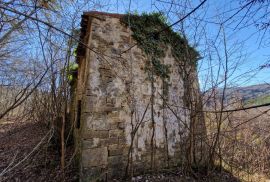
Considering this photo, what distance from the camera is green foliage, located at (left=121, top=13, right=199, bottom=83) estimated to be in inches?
189

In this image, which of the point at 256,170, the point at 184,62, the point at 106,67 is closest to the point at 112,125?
the point at 106,67

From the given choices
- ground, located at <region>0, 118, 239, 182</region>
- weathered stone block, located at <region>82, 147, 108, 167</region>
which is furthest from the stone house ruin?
ground, located at <region>0, 118, 239, 182</region>

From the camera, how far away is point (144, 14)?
5.04 metres

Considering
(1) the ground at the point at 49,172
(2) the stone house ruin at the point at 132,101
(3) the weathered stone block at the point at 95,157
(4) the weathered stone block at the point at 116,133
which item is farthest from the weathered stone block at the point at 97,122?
(1) the ground at the point at 49,172

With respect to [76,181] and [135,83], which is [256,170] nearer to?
[135,83]

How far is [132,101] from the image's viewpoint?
4.34 meters

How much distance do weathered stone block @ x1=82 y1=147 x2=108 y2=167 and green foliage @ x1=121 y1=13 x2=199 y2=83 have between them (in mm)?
2013

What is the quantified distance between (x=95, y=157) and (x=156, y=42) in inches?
120

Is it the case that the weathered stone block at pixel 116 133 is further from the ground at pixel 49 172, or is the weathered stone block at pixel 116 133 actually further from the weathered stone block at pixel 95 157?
the ground at pixel 49 172

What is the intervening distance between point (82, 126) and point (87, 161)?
0.64 m

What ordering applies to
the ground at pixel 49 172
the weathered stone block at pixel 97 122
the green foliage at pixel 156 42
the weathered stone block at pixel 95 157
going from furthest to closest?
the green foliage at pixel 156 42, the ground at pixel 49 172, the weathered stone block at pixel 97 122, the weathered stone block at pixel 95 157

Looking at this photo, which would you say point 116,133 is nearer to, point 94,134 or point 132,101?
point 94,134

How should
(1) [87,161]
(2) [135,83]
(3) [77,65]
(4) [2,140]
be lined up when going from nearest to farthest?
(1) [87,161]
(2) [135,83]
(3) [77,65]
(4) [2,140]

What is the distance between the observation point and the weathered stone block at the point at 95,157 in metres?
3.70
